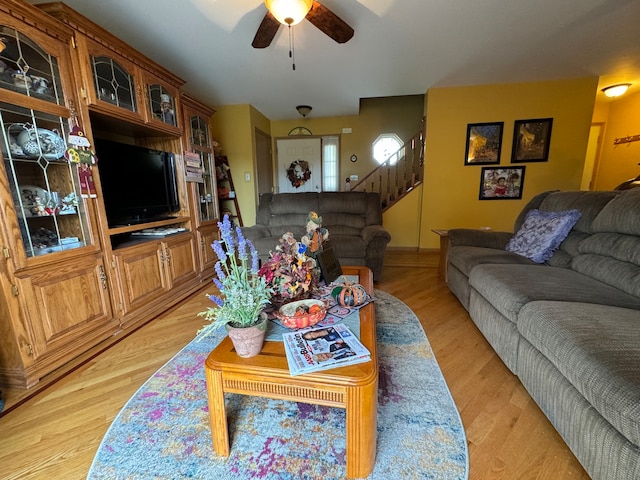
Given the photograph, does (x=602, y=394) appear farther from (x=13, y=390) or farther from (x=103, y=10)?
(x=103, y=10)

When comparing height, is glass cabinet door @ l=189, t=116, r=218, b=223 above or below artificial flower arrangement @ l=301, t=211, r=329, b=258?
above

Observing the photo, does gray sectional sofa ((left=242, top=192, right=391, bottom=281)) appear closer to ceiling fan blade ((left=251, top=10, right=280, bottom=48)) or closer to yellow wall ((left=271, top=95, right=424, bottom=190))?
ceiling fan blade ((left=251, top=10, right=280, bottom=48))

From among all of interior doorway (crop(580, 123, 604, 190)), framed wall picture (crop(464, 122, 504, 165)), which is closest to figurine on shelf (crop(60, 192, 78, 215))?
framed wall picture (crop(464, 122, 504, 165))

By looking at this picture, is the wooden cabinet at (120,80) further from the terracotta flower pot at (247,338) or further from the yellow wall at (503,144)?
the yellow wall at (503,144)

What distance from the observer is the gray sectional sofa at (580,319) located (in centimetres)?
81

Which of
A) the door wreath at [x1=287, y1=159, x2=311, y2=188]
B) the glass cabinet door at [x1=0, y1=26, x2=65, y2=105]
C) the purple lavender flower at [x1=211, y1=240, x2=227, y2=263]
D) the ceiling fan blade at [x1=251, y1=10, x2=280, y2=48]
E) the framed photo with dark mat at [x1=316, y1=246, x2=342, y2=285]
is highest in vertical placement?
the ceiling fan blade at [x1=251, y1=10, x2=280, y2=48]

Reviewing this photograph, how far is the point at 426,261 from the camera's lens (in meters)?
3.74

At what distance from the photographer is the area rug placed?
3.18 ft

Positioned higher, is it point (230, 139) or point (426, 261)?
point (230, 139)

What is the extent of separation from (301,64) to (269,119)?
8.23 ft

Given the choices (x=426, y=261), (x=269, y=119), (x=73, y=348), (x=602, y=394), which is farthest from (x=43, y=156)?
(x=269, y=119)

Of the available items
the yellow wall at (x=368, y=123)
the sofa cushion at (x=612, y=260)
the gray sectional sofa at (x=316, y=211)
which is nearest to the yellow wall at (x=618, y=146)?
the yellow wall at (x=368, y=123)

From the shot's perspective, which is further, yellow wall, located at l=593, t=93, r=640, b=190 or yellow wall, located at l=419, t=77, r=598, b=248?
yellow wall, located at l=593, t=93, r=640, b=190

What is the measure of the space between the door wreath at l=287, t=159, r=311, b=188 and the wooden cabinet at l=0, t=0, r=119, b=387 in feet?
13.0
